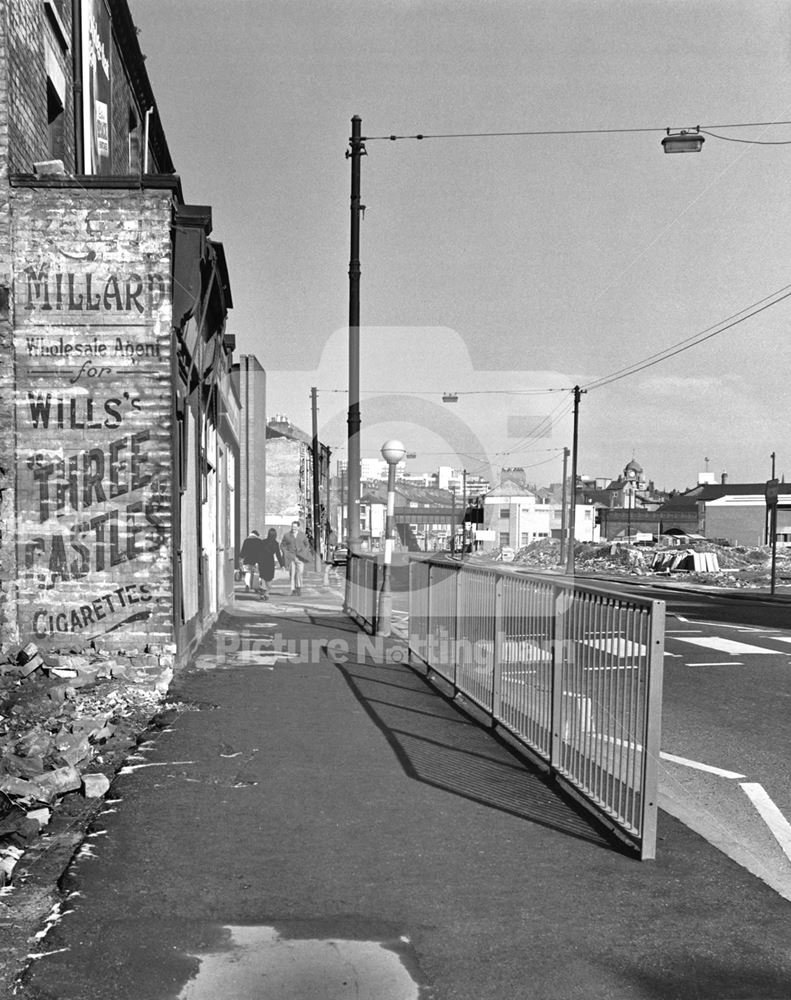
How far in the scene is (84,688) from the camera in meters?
8.41

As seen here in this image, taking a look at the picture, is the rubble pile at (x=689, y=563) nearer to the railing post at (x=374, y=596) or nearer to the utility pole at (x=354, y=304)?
the utility pole at (x=354, y=304)

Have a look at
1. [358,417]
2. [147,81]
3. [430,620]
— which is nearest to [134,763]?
[430,620]

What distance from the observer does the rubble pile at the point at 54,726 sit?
203 inches

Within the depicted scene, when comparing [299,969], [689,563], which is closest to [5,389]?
[299,969]

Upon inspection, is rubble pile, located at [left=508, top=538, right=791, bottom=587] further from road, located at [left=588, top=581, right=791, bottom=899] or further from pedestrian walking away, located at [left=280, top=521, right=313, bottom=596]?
road, located at [left=588, top=581, right=791, bottom=899]

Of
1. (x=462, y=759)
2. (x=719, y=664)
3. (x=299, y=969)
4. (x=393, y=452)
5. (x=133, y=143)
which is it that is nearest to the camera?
(x=299, y=969)

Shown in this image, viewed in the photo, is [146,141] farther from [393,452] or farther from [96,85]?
[393,452]

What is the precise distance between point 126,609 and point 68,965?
6.22 metres

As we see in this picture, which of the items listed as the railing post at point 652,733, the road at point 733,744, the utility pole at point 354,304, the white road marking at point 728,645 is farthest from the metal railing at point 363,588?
the railing post at point 652,733

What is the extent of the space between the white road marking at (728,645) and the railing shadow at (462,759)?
638 cm

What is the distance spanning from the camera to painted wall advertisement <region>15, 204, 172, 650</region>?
29.9 ft

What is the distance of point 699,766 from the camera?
697 cm

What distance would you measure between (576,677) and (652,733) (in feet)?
3.79

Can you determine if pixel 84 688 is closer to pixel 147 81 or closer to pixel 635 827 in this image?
pixel 635 827
